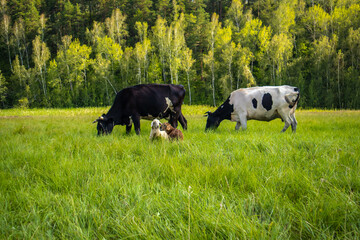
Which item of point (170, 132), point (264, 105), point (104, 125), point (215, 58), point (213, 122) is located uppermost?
point (215, 58)

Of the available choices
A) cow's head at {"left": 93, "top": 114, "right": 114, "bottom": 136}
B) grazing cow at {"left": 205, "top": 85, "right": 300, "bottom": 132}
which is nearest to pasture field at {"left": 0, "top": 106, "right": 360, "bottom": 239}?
cow's head at {"left": 93, "top": 114, "right": 114, "bottom": 136}

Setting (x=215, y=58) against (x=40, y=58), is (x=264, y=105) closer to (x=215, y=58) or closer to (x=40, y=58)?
(x=215, y=58)

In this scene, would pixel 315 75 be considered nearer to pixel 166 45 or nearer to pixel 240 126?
pixel 166 45

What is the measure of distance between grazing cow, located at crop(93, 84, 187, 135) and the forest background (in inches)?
1097

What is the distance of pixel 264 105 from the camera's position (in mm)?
6922

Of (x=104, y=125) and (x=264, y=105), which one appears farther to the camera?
(x=264, y=105)

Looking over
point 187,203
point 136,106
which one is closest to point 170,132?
point 136,106

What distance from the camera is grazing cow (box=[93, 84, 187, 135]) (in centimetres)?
663

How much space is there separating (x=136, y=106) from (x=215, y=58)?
33790 millimetres

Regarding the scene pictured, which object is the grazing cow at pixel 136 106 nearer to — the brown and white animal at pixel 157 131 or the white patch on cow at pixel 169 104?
the white patch on cow at pixel 169 104

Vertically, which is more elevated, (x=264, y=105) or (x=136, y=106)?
(x=136, y=106)

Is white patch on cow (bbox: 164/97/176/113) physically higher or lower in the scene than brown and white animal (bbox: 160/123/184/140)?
higher

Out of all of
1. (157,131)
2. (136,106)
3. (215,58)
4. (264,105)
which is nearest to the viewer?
(157,131)

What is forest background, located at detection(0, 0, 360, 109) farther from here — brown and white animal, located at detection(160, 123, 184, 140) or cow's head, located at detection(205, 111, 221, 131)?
brown and white animal, located at detection(160, 123, 184, 140)
